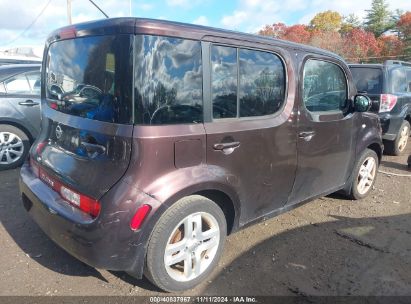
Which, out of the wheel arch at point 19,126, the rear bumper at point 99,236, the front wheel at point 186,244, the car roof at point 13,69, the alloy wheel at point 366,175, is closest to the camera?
the rear bumper at point 99,236

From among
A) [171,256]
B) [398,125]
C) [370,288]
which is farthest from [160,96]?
[398,125]

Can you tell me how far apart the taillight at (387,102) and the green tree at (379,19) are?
48163mm

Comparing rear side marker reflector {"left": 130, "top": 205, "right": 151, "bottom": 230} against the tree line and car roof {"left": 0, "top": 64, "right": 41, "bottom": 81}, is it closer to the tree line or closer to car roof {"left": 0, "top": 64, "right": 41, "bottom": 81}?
car roof {"left": 0, "top": 64, "right": 41, "bottom": 81}

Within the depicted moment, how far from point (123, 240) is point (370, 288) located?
1.97m

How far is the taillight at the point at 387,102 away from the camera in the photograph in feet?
21.3

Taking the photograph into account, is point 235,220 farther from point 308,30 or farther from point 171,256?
point 308,30

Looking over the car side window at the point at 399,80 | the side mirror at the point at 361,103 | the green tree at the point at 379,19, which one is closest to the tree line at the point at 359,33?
the green tree at the point at 379,19

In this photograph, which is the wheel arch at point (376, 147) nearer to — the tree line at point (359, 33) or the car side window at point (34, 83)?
the car side window at point (34, 83)

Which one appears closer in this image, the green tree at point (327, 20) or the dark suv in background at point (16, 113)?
the dark suv in background at point (16, 113)

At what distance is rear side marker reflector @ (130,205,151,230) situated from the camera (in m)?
2.33

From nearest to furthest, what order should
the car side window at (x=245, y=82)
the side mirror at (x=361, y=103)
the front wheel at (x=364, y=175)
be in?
the car side window at (x=245, y=82), the side mirror at (x=361, y=103), the front wheel at (x=364, y=175)

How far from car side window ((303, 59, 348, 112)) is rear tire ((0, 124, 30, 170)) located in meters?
4.25

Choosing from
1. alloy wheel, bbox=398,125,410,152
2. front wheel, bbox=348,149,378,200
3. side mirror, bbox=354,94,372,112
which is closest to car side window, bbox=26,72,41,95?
side mirror, bbox=354,94,372,112

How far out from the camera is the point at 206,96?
2654mm
